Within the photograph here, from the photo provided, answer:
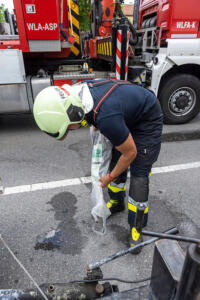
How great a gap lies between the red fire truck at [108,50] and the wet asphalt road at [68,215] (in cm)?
127

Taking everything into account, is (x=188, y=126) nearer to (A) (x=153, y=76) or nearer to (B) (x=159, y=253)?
(A) (x=153, y=76)

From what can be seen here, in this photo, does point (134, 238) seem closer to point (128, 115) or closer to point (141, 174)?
point (141, 174)

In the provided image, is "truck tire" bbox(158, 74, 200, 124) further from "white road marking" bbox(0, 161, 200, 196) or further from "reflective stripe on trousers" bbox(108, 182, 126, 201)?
"reflective stripe on trousers" bbox(108, 182, 126, 201)

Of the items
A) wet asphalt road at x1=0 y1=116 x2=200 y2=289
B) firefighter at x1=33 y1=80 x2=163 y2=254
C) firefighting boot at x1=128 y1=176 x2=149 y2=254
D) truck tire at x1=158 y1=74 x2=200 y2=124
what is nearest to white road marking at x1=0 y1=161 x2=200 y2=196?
wet asphalt road at x1=0 y1=116 x2=200 y2=289

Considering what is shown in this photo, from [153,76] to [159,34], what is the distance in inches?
31.3

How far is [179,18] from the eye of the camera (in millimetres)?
4180

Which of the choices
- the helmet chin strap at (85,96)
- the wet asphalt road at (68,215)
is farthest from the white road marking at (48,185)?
the helmet chin strap at (85,96)

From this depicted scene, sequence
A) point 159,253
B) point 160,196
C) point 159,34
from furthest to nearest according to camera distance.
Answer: point 159,34, point 160,196, point 159,253

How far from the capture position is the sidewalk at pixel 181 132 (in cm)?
443

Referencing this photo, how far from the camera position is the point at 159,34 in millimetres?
4352

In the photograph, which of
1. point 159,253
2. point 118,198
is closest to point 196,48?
point 118,198

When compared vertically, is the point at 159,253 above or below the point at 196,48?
below

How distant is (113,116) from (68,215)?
5.00 ft

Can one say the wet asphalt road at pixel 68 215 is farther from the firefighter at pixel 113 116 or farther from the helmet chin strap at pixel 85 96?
the helmet chin strap at pixel 85 96
